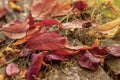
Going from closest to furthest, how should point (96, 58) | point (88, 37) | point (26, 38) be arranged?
point (96, 58) → point (26, 38) → point (88, 37)

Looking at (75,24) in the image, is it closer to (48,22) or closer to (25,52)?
(48,22)

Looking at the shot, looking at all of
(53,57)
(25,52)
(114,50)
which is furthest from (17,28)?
(114,50)

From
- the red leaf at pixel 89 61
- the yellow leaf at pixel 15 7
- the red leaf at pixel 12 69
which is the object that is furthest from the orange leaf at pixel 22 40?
the yellow leaf at pixel 15 7

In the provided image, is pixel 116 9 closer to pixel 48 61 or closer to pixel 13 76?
pixel 48 61

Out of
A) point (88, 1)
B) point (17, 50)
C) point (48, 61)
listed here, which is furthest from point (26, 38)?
point (88, 1)

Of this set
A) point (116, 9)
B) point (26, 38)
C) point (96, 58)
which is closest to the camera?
point (96, 58)

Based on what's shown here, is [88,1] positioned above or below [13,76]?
above

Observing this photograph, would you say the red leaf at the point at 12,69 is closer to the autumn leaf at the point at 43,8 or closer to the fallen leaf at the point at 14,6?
the autumn leaf at the point at 43,8

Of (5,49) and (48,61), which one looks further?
(5,49)
